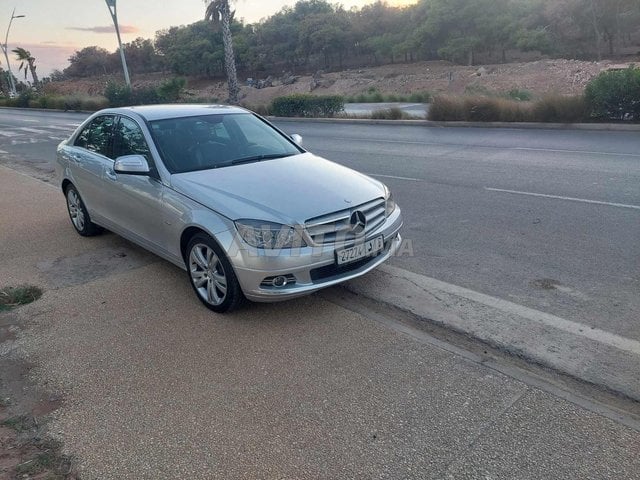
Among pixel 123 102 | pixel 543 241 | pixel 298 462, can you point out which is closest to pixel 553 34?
pixel 123 102

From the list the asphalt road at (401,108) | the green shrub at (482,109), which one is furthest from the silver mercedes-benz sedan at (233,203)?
the asphalt road at (401,108)

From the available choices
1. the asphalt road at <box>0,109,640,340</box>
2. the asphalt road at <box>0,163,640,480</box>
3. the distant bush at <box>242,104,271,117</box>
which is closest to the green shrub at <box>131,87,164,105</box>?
the distant bush at <box>242,104,271,117</box>

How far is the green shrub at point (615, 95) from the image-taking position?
14391 mm

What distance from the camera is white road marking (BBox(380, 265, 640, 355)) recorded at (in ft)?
11.9

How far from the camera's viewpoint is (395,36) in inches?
3034

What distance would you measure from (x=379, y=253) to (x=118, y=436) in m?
2.45

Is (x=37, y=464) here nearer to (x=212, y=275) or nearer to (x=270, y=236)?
(x=212, y=275)

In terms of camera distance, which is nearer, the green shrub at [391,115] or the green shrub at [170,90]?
the green shrub at [391,115]

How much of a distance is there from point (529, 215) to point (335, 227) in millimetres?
3555

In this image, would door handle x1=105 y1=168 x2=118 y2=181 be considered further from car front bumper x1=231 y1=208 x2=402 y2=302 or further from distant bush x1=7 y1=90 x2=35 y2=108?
distant bush x1=7 y1=90 x2=35 y2=108

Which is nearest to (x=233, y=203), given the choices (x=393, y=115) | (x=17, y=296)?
(x=17, y=296)

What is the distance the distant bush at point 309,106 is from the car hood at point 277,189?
1933 centimetres

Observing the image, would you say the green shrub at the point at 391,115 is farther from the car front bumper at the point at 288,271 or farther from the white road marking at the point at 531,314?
the car front bumper at the point at 288,271

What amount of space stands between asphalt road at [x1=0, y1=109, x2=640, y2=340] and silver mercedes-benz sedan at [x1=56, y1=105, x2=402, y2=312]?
1138mm
